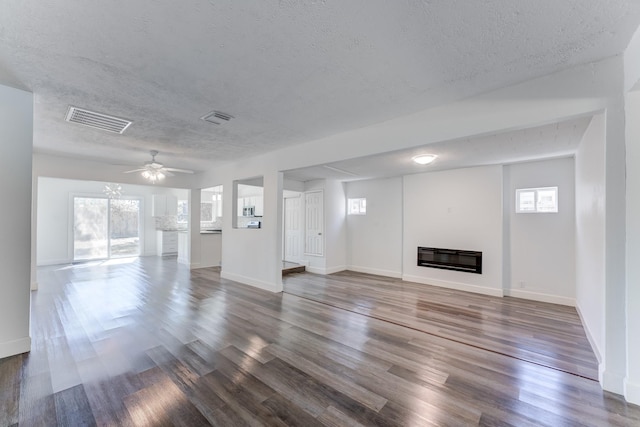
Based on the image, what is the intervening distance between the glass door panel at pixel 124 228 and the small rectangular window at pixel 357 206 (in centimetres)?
800

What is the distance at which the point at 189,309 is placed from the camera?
4.03 meters

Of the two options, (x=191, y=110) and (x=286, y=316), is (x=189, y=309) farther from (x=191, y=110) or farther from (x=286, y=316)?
(x=191, y=110)

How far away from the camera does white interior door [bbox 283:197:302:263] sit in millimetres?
7812

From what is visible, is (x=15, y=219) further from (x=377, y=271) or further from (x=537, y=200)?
(x=537, y=200)

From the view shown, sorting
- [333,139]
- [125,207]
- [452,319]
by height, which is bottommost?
[452,319]

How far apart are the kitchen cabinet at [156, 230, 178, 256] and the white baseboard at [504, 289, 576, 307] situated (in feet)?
34.1

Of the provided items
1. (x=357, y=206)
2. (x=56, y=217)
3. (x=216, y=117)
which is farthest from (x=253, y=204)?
(x=216, y=117)

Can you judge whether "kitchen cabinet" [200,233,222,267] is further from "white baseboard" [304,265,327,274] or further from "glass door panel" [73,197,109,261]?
"glass door panel" [73,197,109,261]

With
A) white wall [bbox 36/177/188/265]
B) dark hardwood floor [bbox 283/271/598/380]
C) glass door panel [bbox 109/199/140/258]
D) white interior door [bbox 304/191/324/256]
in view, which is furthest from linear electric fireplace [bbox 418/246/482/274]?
glass door panel [bbox 109/199/140/258]

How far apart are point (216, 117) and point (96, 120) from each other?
1.56 m

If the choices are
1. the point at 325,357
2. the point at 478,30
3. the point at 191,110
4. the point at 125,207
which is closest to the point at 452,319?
the point at 325,357

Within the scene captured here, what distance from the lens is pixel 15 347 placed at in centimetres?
261

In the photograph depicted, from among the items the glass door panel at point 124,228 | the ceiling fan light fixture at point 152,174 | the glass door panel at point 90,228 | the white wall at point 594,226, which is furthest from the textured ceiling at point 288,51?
the glass door panel at point 124,228

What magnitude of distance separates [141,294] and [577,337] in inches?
259
